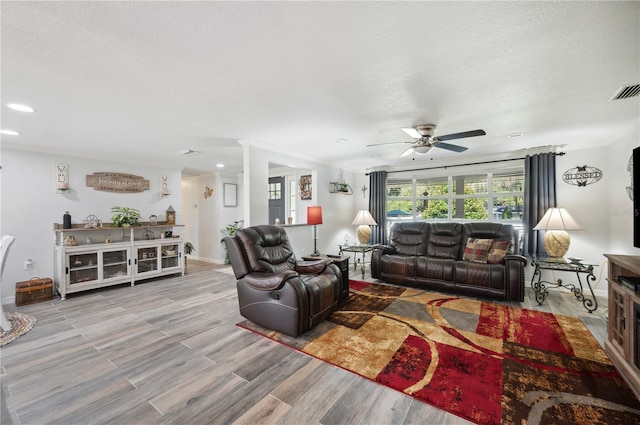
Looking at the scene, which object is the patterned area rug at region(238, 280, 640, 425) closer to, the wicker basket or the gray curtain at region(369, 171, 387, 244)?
the gray curtain at region(369, 171, 387, 244)

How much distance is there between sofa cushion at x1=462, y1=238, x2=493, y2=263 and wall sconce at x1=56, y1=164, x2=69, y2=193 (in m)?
6.68

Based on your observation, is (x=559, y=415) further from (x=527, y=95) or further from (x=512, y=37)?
(x=527, y=95)

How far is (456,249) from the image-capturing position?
451 centimetres

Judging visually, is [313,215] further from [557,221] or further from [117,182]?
[117,182]

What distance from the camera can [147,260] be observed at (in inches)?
196

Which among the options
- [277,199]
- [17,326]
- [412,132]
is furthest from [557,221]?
[17,326]

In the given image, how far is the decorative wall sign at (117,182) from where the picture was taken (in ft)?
15.7

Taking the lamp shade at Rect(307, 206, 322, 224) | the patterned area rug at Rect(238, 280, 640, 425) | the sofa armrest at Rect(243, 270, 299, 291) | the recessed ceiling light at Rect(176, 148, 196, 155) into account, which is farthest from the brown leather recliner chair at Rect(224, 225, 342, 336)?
the recessed ceiling light at Rect(176, 148, 196, 155)

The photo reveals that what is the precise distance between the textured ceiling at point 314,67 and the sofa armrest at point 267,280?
1.74 meters

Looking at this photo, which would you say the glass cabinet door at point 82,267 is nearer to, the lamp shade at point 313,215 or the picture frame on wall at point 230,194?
the picture frame on wall at point 230,194

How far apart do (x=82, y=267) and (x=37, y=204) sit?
121cm

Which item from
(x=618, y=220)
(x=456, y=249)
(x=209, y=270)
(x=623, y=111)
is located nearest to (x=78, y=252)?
(x=209, y=270)

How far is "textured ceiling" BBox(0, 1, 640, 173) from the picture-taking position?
1.46m

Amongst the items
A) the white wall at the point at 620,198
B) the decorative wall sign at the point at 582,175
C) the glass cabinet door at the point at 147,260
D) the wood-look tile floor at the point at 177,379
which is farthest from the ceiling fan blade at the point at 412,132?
the glass cabinet door at the point at 147,260
